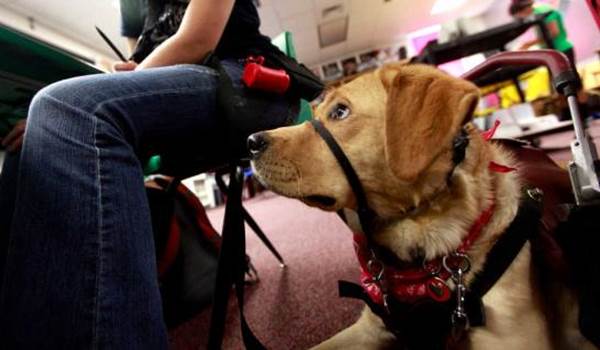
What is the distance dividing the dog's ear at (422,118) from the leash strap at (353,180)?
8 cm

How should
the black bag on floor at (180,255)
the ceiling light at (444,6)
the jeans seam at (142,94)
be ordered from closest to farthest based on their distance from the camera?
1. the jeans seam at (142,94)
2. the black bag on floor at (180,255)
3. the ceiling light at (444,6)

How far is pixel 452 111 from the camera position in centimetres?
63

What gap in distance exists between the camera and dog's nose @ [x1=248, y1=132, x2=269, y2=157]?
0.74 m

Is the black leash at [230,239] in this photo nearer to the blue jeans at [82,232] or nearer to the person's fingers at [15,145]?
the blue jeans at [82,232]

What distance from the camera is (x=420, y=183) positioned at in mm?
680

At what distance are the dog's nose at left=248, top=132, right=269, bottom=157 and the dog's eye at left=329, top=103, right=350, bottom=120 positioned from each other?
0.59ft

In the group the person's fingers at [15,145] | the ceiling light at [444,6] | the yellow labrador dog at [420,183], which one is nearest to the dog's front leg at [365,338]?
the yellow labrador dog at [420,183]

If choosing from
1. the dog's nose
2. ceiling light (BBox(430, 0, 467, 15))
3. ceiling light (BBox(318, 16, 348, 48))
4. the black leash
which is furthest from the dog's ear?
ceiling light (BBox(430, 0, 467, 15))

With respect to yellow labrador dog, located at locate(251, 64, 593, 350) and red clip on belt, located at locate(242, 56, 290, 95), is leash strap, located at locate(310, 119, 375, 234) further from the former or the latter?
red clip on belt, located at locate(242, 56, 290, 95)

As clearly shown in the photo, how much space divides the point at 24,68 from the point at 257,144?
1.82ft

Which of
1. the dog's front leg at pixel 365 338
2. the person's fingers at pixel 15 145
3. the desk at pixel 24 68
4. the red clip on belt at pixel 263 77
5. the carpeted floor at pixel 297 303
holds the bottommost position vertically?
the carpeted floor at pixel 297 303

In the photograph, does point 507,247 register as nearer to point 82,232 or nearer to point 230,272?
point 230,272

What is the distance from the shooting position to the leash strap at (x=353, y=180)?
0.71 m

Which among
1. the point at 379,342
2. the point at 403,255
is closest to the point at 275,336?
the point at 379,342
